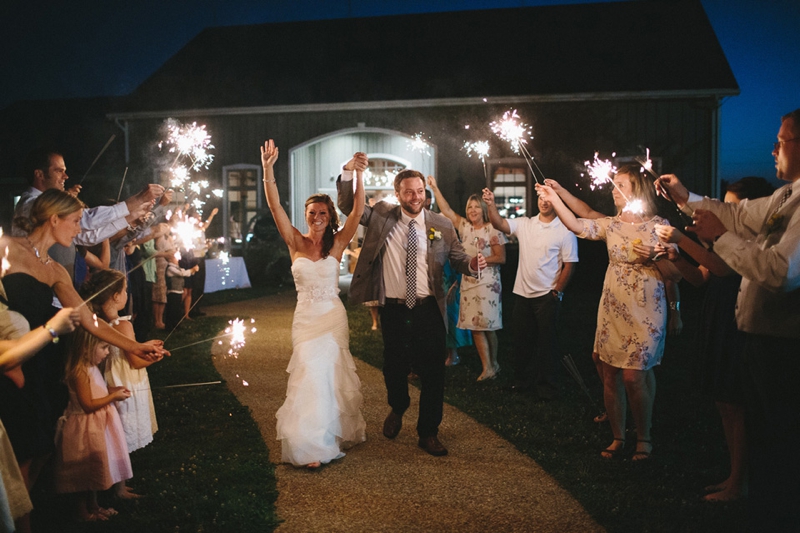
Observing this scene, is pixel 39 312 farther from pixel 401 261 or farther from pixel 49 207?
pixel 401 261

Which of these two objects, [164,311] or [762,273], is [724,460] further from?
[164,311]

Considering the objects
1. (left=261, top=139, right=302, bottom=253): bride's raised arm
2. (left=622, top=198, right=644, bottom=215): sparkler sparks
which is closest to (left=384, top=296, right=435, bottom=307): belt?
(left=261, top=139, right=302, bottom=253): bride's raised arm

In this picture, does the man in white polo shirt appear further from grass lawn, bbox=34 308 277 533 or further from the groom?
grass lawn, bbox=34 308 277 533

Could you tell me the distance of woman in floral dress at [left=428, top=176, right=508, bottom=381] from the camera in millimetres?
7672

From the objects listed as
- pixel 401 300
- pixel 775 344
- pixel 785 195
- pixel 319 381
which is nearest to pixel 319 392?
pixel 319 381

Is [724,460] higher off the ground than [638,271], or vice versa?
[638,271]

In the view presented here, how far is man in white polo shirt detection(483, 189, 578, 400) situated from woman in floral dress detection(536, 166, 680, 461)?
1.75 m

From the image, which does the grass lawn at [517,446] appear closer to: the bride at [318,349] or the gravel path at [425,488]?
the gravel path at [425,488]

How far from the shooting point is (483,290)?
779 centimetres

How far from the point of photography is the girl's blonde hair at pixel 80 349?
13.0 feet

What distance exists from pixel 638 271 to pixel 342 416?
8.20ft

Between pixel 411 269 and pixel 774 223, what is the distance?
9.25ft

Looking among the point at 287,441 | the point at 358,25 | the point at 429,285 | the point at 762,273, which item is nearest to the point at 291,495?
the point at 287,441

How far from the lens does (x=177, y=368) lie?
8.20 m
